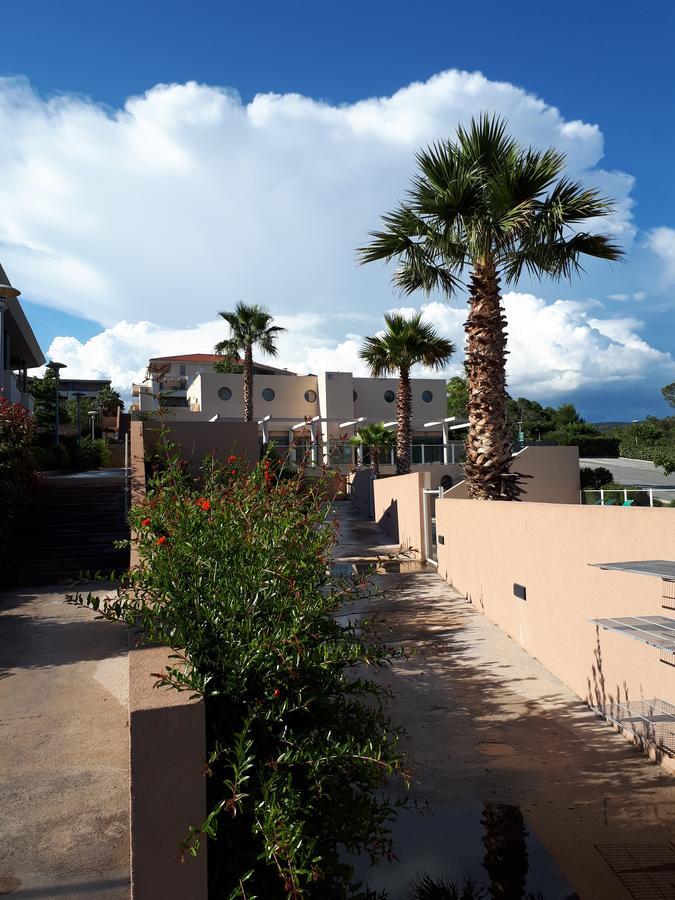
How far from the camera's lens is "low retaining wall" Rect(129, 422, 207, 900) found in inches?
105

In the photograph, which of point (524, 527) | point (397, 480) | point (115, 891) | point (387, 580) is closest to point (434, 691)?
point (524, 527)

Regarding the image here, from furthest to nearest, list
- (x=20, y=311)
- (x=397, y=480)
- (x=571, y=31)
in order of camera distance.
Answer: (x=20, y=311) → (x=397, y=480) → (x=571, y=31)

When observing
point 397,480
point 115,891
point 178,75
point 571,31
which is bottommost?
point 115,891

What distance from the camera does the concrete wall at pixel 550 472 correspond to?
24344 mm

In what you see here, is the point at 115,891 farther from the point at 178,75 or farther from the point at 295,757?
the point at 178,75

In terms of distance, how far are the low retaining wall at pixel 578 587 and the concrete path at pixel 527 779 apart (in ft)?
1.18

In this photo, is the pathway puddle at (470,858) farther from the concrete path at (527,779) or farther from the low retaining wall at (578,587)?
the low retaining wall at (578,587)

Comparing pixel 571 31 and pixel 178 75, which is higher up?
pixel 571 31

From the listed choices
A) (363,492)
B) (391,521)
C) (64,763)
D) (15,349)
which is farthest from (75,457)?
(64,763)

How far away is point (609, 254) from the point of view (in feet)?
39.5

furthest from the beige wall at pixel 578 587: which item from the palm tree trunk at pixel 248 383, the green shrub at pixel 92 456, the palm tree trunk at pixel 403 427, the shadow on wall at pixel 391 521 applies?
the palm tree trunk at pixel 248 383

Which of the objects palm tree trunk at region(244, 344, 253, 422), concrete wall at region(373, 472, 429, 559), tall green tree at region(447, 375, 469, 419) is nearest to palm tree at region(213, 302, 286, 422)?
palm tree trunk at region(244, 344, 253, 422)

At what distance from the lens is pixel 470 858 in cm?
416

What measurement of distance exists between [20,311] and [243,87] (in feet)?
59.2
